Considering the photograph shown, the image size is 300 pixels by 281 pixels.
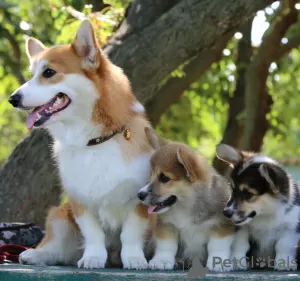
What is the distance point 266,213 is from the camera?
4.95 m

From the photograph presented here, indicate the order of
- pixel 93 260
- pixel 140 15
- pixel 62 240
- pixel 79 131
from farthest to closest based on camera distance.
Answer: pixel 140 15 < pixel 62 240 < pixel 79 131 < pixel 93 260

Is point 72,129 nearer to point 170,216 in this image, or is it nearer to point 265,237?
point 170,216

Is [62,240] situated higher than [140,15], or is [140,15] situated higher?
[140,15]

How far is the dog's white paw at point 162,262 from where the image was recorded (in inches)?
191

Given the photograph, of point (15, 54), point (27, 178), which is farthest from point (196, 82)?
point (27, 178)

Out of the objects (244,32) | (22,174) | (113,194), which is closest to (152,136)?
(113,194)

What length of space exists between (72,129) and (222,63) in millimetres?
→ 7232

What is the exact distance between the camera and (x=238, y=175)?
5020 mm

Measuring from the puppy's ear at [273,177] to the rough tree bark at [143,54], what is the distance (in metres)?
2.97

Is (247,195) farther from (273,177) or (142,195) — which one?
(142,195)

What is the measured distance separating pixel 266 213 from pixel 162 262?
79 cm

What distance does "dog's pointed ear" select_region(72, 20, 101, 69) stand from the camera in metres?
5.01

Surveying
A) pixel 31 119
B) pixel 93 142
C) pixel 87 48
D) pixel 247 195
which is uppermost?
pixel 87 48

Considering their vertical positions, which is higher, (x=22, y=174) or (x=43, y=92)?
(x=43, y=92)
